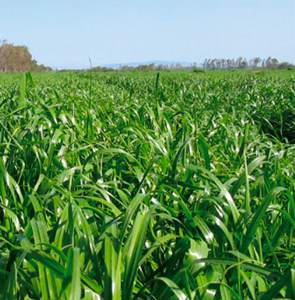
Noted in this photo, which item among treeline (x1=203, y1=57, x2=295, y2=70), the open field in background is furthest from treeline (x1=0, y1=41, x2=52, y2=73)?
the open field in background

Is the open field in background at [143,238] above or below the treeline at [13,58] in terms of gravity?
below

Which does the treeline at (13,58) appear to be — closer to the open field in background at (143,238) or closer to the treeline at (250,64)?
the treeline at (250,64)

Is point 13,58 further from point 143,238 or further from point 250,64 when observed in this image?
point 143,238

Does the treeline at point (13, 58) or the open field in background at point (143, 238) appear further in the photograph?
the treeline at point (13, 58)

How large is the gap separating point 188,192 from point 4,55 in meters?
106

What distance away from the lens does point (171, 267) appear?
1.55 meters

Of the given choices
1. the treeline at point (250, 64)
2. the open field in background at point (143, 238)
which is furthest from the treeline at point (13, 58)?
the open field in background at point (143, 238)

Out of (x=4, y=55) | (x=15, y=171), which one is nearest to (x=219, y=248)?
(x=15, y=171)

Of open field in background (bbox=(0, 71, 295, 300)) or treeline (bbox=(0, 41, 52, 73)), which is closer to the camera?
open field in background (bbox=(0, 71, 295, 300))

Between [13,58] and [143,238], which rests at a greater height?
[13,58]

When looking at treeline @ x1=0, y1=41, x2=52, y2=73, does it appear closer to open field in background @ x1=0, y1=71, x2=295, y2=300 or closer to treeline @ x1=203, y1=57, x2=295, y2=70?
treeline @ x1=203, y1=57, x2=295, y2=70

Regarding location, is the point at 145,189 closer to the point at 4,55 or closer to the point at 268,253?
the point at 268,253

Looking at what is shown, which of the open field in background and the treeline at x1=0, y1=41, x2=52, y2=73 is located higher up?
the treeline at x1=0, y1=41, x2=52, y2=73

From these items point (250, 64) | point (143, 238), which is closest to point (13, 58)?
point (250, 64)
